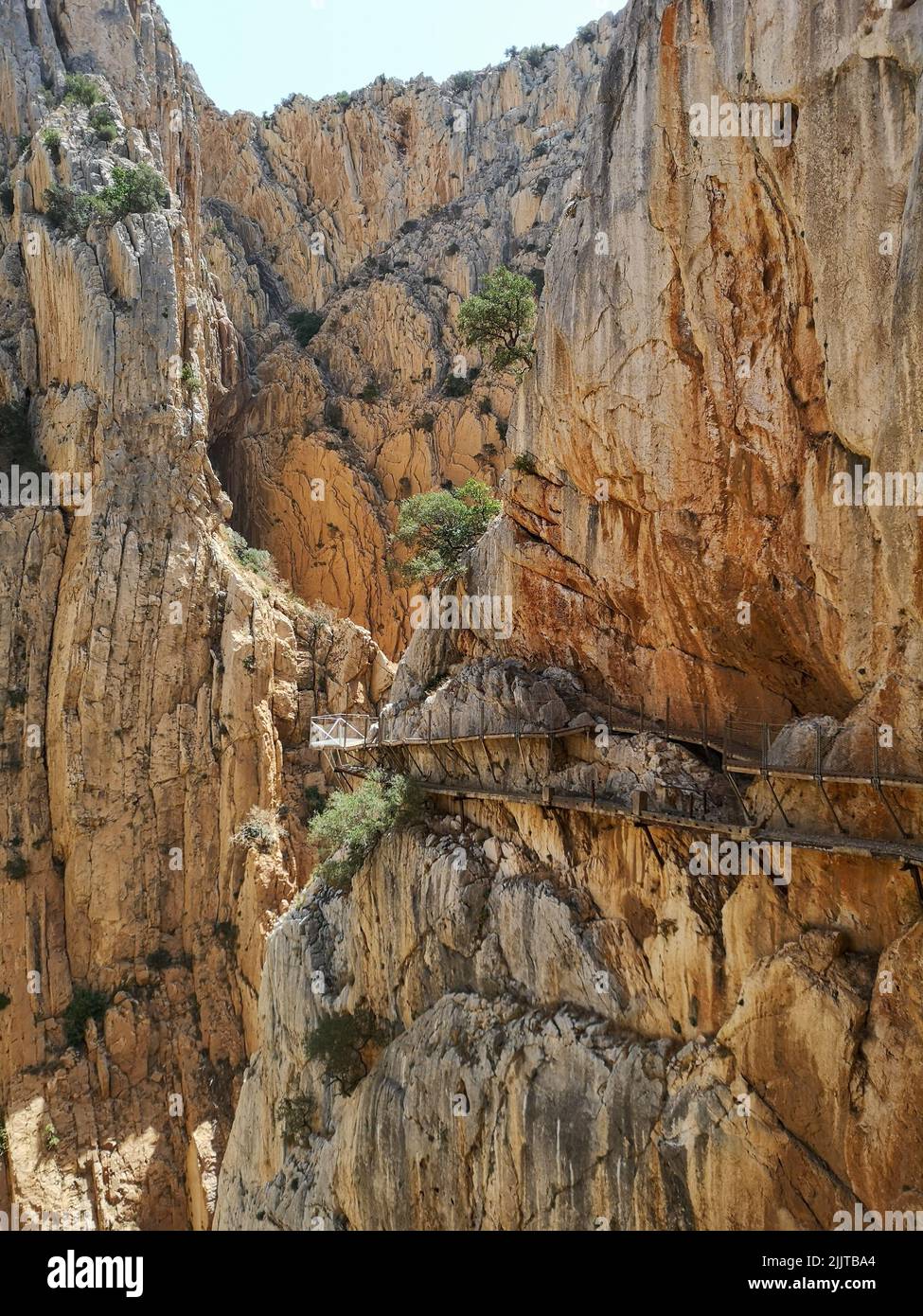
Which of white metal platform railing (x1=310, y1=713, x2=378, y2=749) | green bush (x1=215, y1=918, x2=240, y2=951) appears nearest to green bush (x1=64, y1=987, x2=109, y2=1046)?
green bush (x1=215, y1=918, x2=240, y2=951)

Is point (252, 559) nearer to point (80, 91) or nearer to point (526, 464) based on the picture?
point (526, 464)

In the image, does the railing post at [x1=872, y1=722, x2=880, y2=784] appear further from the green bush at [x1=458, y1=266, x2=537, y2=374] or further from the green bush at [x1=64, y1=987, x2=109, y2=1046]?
the green bush at [x1=64, y1=987, x2=109, y2=1046]

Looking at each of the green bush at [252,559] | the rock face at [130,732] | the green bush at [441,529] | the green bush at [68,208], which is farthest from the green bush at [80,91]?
the green bush at [441,529]

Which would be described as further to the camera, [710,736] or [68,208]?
[68,208]

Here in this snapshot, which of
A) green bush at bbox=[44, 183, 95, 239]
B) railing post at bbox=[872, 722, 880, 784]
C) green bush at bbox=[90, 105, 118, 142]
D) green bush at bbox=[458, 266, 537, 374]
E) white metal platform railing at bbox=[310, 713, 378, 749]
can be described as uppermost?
green bush at bbox=[90, 105, 118, 142]

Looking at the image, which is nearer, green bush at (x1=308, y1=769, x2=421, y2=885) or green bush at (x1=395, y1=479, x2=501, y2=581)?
green bush at (x1=308, y1=769, x2=421, y2=885)

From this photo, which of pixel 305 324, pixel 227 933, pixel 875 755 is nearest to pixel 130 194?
pixel 305 324

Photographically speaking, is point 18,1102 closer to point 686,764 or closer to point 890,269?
point 686,764
